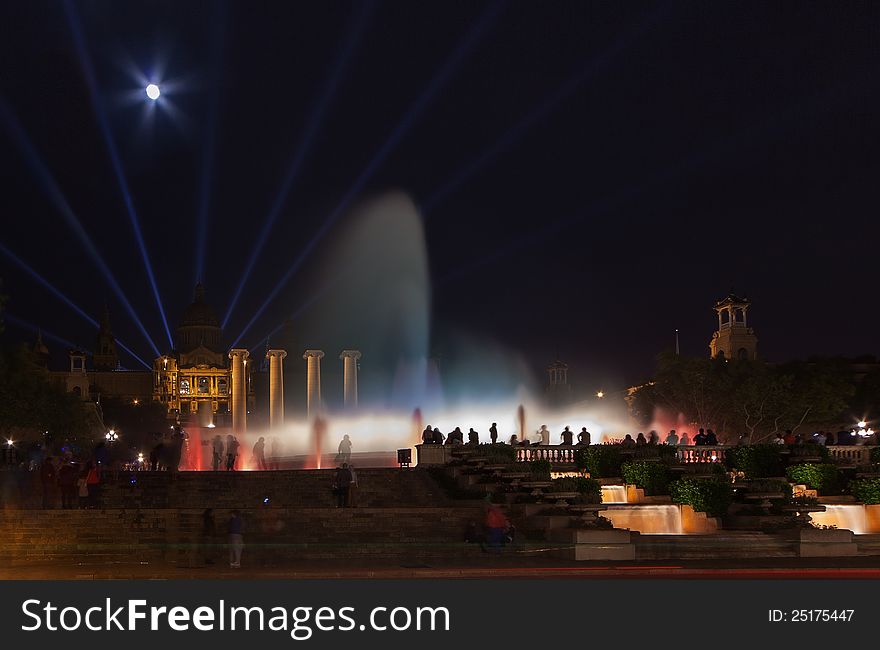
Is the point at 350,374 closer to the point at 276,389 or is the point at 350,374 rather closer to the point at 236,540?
the point at 276,389

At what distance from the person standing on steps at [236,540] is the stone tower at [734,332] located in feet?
302

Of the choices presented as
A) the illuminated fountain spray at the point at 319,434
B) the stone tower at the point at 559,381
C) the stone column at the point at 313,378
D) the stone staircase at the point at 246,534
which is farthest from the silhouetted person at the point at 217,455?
the stone tower at the point at 559,381

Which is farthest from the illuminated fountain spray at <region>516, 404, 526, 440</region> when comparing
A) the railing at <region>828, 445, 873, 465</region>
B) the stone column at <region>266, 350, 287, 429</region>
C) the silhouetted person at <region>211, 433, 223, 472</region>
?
the railing at <region>828, 445, 873, 465</region>

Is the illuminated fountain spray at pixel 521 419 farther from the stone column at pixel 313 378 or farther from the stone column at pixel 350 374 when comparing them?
the stone column at pixel 313 378

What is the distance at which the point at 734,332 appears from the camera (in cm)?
11719

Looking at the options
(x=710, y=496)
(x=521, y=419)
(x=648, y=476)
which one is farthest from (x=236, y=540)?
(x=521, y=419)

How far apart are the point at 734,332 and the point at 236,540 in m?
94.2

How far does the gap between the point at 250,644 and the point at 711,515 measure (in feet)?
75.7

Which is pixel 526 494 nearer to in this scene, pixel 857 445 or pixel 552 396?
pixel 857 445

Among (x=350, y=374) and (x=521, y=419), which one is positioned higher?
(x=350, y=374)

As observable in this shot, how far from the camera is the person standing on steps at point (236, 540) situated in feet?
97.0

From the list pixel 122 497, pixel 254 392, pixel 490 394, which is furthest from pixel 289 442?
pixel 254 392

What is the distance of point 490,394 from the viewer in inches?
3484

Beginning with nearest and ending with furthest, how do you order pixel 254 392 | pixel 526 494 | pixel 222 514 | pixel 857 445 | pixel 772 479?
pixel 222 514 → pixel 526 494 → pixel 772 479 → pixel 857 445 → pixel 254 392
